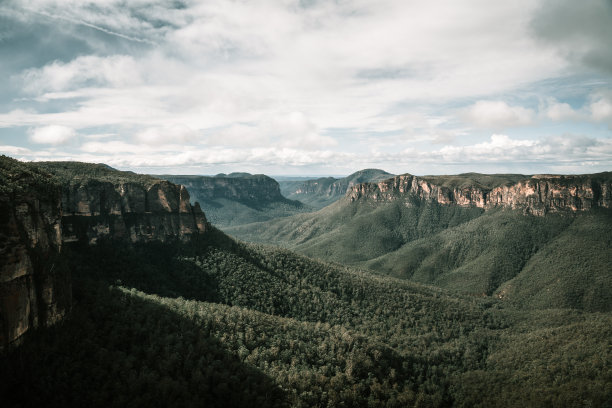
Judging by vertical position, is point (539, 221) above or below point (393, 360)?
above

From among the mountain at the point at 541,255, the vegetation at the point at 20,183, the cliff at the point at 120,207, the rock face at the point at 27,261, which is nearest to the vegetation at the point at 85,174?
the cliff at the point at 120,207

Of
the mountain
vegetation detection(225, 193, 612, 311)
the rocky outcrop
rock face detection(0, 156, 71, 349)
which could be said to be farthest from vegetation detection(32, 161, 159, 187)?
the mountain

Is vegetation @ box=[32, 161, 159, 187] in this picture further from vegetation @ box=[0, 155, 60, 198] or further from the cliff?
vegetation @ box=[0, 155, 60, 198]

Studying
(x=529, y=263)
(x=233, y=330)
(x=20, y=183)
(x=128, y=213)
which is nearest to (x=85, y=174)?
(x=128, y=213)

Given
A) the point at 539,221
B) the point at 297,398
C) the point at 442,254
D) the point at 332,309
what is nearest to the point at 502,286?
the point at 442,254

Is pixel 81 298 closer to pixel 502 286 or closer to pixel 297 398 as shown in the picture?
pixel 297 398

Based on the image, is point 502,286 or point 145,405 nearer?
point 145,405

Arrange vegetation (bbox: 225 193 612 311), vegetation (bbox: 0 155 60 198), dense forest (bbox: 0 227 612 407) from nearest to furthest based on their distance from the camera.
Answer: vegetation (bbox: 0 155 60 198), dense forest (bbox: 0 227 612 407), vegetation (bbox: 225 193 612 311)
